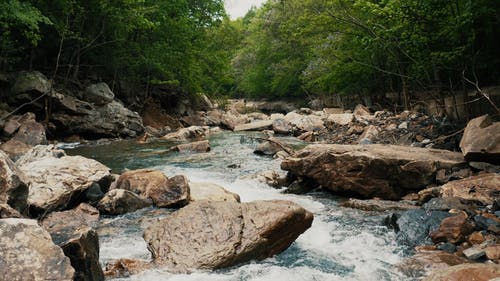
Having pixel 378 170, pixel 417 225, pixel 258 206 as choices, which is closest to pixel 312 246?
pixel 258 206

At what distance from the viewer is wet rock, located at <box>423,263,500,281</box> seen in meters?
3.43

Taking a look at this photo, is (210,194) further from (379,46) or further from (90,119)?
(90,119)

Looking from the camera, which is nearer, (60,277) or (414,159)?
(60,277)

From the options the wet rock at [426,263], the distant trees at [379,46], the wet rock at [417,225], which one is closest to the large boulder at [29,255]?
the wet rock at [426,263]

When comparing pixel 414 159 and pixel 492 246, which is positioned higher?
pixel 414 159

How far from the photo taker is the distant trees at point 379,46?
8898 mm

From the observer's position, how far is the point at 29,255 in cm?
287

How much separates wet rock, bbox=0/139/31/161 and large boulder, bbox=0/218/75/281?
9.39m

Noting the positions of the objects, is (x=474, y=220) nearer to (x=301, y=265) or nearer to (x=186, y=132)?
(x=301, y=265)

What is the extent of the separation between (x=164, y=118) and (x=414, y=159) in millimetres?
17615

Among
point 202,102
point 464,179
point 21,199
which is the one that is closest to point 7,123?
point 21,199

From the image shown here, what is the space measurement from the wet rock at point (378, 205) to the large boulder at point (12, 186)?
4803mm

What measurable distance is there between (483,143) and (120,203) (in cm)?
636

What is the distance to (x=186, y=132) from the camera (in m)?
17.6
